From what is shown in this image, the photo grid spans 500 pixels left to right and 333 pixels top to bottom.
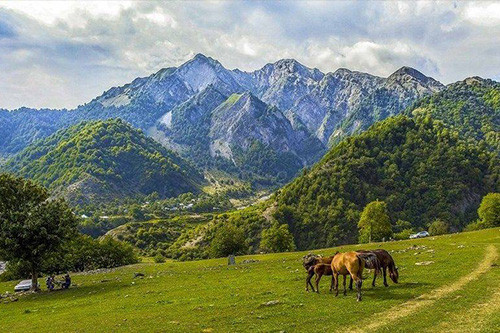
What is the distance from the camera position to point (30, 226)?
5400 centimetres

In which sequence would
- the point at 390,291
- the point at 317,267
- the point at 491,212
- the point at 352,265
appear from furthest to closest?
1. the point at 491,212
2. the point at 317,267
3. the point at 390,291
4. the point at 352,265

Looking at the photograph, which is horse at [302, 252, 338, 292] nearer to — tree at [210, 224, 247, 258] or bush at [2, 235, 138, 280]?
bush at [2, 235, 138, 280]

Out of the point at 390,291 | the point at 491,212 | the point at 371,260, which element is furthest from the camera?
the point at 491,212

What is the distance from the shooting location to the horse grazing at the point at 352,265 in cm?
2938

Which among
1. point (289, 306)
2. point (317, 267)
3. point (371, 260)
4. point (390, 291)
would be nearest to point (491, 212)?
point (371, 260)

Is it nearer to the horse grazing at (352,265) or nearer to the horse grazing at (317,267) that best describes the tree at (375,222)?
the horse grazing at (317,267)

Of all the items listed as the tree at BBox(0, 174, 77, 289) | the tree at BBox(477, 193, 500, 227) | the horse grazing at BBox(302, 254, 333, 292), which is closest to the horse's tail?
the horse grazing at BBox(302, 254, 333, 292)

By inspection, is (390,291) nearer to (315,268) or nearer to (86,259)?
(315,268)

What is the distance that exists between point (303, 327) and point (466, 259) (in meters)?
28.4

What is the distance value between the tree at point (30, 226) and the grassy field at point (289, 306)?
30.8ft

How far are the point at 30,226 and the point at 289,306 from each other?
138ft

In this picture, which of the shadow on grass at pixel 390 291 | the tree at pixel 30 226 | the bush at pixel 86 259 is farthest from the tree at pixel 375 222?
the shadow on grass at pixel 390 291

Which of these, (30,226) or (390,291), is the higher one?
(30,226)

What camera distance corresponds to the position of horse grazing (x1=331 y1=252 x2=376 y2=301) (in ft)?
96.4
